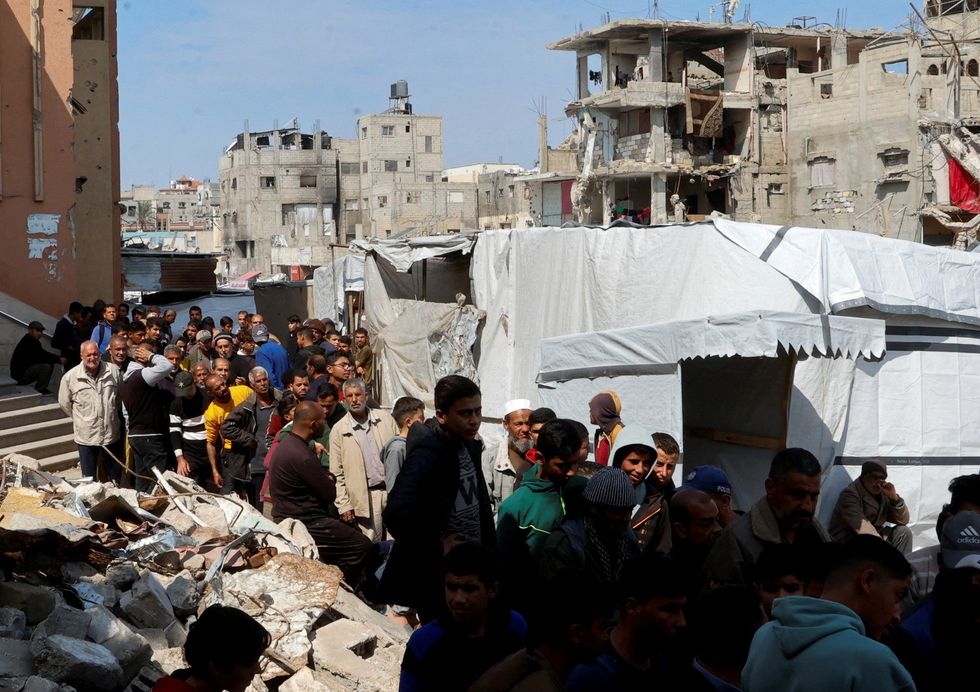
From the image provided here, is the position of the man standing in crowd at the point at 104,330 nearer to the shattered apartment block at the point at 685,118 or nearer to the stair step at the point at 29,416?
the stair step at the point at 29,416

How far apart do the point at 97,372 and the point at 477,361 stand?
18.2 feet

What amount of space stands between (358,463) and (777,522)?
391 cm

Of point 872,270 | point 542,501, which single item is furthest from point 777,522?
point 872,270

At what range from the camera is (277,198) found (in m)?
71.4

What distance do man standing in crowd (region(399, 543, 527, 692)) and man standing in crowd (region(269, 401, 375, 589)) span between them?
3504mm

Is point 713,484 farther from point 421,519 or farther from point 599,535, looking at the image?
point 421,519

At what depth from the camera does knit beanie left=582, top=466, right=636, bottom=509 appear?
14.5 feet

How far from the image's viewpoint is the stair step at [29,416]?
13.0 m

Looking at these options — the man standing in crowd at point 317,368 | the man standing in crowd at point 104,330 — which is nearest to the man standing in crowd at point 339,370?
the man standing in crowd at point 317,368

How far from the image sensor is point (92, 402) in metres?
10.3

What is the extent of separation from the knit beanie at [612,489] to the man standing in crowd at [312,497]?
9.89ft

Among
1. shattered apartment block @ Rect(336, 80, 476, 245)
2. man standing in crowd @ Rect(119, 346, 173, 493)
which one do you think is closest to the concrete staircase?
man standing in crowd @ Rect(119, 346, 173, 493)

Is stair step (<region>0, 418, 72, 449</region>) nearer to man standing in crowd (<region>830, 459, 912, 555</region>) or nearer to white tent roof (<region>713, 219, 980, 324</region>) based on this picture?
white tent roof (<region>713, 219, 980, 324</region>)

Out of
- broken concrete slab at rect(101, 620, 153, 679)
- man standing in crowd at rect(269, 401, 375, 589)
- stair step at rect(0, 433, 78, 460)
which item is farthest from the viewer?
stair step at rect(0, 433, 78, 460)
